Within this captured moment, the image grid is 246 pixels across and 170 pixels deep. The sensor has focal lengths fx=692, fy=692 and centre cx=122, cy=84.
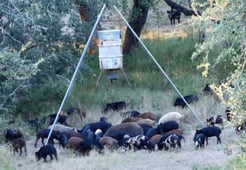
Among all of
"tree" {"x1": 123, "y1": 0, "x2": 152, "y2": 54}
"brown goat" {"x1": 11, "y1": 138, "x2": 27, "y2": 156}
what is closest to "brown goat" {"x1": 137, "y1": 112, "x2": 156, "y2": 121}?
"brown goat" {"x1": 11, "y1": 138, "x2": 27, "y2": 156}

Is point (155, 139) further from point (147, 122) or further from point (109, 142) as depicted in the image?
point (147, 122)

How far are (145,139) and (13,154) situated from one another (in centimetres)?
225

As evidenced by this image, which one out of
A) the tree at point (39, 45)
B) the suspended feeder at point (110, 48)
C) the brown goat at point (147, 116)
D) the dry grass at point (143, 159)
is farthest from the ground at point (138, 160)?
the suspended feeder at point (110, 48)

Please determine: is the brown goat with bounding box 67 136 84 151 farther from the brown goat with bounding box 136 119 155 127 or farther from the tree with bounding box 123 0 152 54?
the tree with bounding box 123 0 152 54

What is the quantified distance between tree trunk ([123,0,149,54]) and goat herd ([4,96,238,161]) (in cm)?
630

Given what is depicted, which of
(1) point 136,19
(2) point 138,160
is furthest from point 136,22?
(2) point 138,160

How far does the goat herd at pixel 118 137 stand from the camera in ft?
37.9

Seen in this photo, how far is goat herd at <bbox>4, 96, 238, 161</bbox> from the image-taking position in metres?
11.5

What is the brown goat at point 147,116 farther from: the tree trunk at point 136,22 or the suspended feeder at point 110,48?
the tree trunk at point 136,22

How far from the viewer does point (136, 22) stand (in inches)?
817

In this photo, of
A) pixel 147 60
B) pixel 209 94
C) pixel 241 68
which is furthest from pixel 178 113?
pixel 241 68

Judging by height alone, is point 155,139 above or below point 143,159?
above

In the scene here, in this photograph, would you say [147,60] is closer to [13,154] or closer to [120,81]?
[120,81]

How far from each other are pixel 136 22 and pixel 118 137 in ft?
29.8
